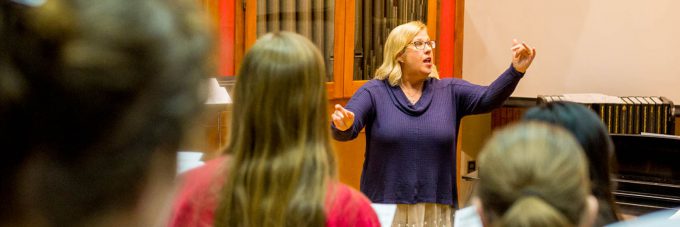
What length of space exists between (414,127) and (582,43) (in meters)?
2.79

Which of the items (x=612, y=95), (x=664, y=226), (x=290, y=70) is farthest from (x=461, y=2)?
(x=664, y=226)

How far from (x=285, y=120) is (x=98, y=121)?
1.17 metres

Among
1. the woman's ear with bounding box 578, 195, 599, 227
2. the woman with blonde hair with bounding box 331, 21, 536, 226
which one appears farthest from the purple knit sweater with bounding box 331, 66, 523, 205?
the woman's ear with bounding box 578, 195, 599, 227

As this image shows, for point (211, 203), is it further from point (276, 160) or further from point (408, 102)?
point (408, 102)

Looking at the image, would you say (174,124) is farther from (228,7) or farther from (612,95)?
(612,95)

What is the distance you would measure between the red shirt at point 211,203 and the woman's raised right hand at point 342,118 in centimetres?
142

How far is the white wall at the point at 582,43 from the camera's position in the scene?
530 cm

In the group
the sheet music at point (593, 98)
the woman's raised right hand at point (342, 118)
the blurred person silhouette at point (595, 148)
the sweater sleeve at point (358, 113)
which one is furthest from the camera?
the sheet music at point (593, 98)

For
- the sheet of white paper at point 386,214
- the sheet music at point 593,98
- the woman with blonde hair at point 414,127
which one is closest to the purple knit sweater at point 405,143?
the woman with blonde hair at point 414,127

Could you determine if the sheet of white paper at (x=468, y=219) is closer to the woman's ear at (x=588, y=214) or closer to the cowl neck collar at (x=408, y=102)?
the woman's ear at (x=588, y=214)

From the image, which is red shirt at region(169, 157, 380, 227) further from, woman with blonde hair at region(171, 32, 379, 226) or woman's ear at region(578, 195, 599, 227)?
woman's ear at region(578, 195, 599, 227)

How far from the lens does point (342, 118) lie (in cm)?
310

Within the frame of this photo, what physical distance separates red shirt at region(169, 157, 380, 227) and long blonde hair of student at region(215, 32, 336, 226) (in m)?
0.03

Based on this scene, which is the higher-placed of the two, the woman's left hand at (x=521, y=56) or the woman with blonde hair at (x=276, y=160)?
the woman's left hand at (x=521, y=56)
